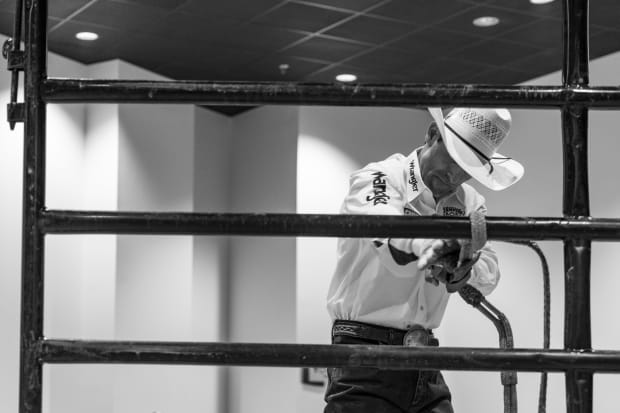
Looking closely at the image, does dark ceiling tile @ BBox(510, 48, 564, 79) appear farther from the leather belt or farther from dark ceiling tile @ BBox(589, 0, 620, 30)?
the leather belt

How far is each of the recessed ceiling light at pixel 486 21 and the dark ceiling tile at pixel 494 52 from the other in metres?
0.39

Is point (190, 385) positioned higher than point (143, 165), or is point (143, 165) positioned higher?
point (143, 165)

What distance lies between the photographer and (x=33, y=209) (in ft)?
3.17

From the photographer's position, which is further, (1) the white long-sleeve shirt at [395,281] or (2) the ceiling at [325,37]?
(2) the ceiling at [325,37]

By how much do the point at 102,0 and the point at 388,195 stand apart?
3740 mm

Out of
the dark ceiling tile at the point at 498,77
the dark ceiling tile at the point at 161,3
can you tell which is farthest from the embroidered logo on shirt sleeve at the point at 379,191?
the dark ceiling tile at the point at 498,77

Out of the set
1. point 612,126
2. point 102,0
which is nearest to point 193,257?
point 102,0

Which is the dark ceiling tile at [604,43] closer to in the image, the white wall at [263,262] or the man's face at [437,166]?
the white wall at [263,262]

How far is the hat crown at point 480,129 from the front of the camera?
1.92m

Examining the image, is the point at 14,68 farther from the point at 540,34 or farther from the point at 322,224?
the point at 540,34

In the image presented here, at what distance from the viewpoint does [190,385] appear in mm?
6898

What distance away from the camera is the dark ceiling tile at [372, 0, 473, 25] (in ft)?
16.5

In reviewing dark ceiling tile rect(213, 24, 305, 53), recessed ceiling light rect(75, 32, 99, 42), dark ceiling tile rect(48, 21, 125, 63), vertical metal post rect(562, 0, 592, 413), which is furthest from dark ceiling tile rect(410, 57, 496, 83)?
vertical metal post rect(562, 0, 592, 413)

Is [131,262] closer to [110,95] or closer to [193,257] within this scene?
[193,257]
